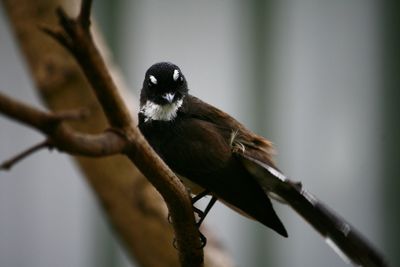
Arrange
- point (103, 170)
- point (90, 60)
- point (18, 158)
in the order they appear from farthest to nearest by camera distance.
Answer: point (103, 170) < point (90, 60) < point (18, 158)

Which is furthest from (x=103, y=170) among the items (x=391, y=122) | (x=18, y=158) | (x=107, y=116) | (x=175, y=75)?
(x=391, y=122)

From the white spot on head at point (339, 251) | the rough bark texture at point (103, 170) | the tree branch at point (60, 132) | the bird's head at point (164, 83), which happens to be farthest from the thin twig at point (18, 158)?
the rough bark texture at point (103, 170)

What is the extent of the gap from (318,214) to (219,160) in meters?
0.37

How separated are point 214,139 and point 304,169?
323 centimetres

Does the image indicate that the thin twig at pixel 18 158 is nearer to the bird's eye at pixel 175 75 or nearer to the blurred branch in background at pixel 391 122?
the bird's eye at pixel 175 75

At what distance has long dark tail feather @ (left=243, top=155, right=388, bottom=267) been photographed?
2.23 metres

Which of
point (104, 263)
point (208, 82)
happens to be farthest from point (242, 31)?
point (104, 263)

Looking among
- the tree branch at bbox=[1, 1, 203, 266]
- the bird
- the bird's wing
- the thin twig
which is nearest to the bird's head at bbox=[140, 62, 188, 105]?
the bird

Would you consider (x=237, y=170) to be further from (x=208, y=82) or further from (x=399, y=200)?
(x=399, y=200)

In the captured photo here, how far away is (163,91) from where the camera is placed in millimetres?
2377

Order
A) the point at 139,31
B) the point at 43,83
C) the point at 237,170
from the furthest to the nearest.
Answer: the point at 139,31, the point at 43,83, the point at 237,170

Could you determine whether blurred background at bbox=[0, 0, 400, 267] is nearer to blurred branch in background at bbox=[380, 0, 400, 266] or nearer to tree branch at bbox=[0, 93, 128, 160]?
blurred branch in background at bbox=[380, 0, 400, 266]

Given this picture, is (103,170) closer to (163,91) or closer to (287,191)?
(163,91)

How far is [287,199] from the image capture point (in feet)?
7.92
